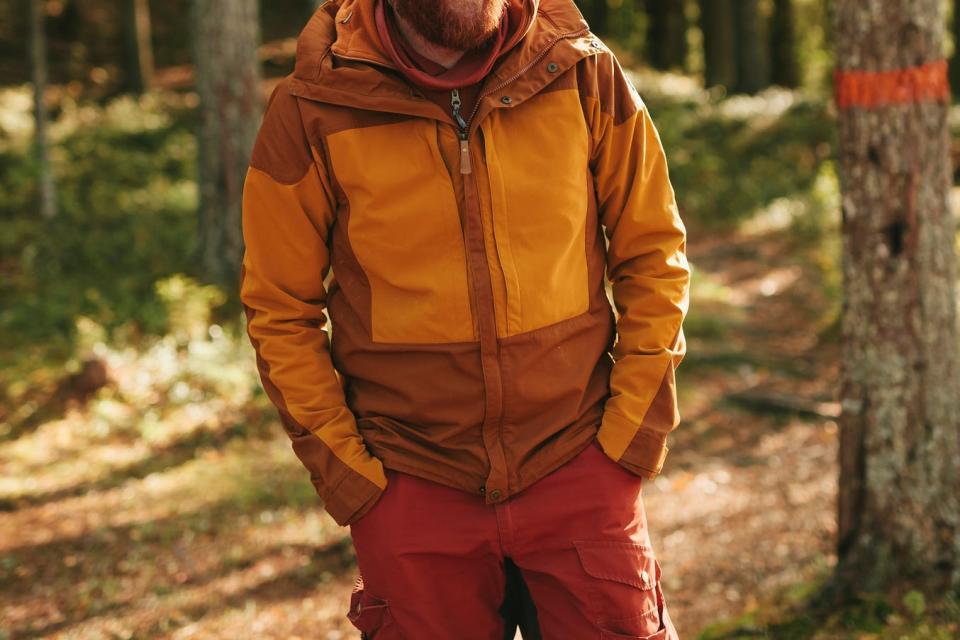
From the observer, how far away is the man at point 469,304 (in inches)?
104

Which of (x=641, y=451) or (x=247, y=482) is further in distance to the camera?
(x=247, y=482)

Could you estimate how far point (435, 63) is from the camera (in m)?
2.71

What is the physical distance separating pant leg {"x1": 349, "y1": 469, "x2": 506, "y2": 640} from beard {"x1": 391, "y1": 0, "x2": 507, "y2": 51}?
1.20 m

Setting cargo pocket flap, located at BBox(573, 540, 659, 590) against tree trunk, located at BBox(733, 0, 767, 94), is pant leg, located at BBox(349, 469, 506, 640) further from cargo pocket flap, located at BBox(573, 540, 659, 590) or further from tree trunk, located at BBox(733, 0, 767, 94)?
tree trunk, located at BBox(733, 0, 767, 94)

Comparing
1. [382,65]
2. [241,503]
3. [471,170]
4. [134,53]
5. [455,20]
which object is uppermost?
[134,53]

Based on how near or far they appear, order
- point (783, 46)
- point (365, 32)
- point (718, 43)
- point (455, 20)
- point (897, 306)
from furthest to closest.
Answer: point (783, 46), point (718, 43), point (897, 306), point (365, 32), point (455, 20)

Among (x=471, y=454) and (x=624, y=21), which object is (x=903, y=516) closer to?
(x=471, y=454)

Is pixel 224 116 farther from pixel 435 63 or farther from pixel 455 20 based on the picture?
pixel 455 20

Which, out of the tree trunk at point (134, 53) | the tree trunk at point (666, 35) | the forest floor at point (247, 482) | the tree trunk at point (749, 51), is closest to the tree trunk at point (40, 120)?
the forest floor at point (247, 482)

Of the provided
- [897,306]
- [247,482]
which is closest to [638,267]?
[897,306]

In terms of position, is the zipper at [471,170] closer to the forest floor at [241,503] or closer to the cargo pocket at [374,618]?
the cargo pocket at [374,618]

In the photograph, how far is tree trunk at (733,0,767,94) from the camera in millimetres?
22812

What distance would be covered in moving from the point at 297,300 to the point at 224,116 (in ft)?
25.4

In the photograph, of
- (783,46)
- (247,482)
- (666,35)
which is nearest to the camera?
(247,482)
